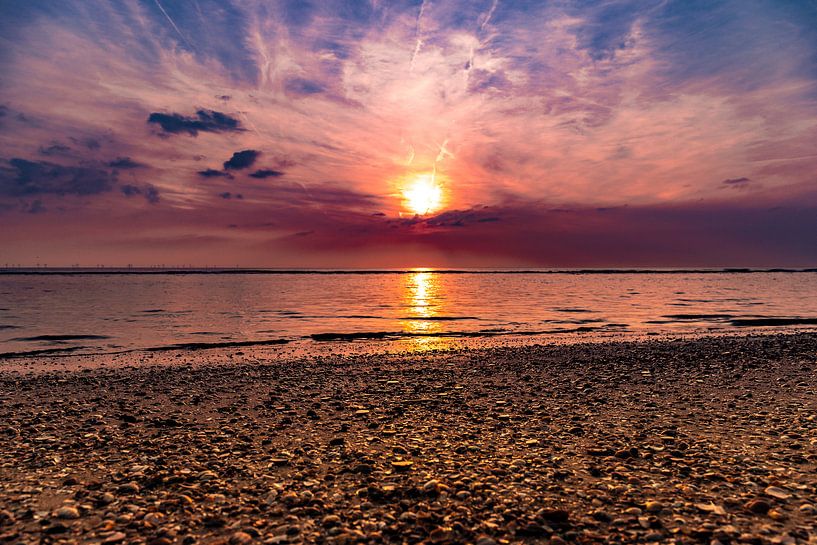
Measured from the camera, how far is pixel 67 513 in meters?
7.41

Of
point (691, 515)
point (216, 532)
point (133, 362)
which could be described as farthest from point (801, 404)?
point (133, 362)

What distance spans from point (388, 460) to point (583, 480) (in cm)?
366

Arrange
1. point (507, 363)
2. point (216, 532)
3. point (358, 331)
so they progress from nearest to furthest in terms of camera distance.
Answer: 1. point (216, 532)
2. point (507, 363)
3. point (358, 331)

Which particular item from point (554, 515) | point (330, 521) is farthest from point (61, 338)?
point (554, 515)

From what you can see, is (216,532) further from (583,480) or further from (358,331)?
(358,331)

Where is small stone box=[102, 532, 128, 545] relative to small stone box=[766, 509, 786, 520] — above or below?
below

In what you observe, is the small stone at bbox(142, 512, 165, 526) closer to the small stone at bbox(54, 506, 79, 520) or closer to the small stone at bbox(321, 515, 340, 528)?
the small stone at bbox(54, 506, 79, 520)

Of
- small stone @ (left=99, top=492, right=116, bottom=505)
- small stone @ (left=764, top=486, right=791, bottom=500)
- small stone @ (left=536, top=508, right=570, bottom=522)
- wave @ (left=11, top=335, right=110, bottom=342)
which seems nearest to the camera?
small stone @ (left=536, top=508, right=570, bottom=522)

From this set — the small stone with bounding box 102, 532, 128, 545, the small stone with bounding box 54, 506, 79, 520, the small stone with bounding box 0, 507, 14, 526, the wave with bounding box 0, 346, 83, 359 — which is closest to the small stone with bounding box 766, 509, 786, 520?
the small stone with bounding box 102, 532, 128, 545

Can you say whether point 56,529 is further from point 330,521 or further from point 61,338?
point 61,338

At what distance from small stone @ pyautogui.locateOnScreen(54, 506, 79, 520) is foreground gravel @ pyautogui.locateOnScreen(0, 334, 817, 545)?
38 millimetres

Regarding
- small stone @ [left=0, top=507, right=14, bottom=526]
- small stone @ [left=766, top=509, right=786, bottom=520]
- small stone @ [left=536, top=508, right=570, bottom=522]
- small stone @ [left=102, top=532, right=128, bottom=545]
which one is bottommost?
small stone @ [left=0, top=507, right=14, bottom=526]

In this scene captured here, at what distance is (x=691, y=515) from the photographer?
7141mm

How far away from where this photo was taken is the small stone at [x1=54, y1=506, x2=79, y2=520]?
7.35 m
